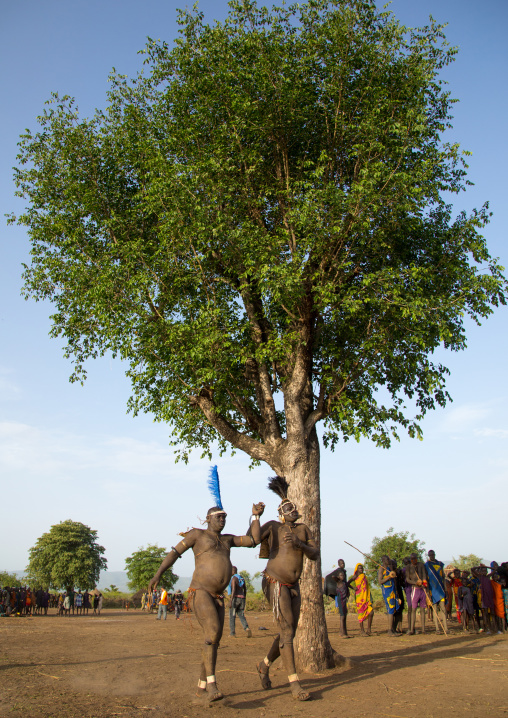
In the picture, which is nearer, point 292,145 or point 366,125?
point 366,125

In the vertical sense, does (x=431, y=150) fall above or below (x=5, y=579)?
above

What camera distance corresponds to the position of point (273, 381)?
1287 cm

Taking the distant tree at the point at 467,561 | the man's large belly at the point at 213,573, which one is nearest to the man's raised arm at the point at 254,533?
the man's large belly at the point at 213,573

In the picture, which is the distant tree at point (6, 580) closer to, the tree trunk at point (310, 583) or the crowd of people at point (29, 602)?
the crowd of people at point (29, 602)

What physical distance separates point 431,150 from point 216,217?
4755 millimetres

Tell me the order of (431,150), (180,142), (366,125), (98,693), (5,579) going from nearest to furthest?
(98,693) < (366,125) < (431,150) < (180,142) < (5,579)

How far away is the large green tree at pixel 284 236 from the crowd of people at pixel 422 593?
16.0 ft

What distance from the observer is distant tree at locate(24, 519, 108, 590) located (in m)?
50.8

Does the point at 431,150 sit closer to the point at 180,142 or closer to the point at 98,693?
the point at 180,142

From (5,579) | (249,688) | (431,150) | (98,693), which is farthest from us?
(5,579)

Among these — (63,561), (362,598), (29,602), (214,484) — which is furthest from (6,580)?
(214,484)

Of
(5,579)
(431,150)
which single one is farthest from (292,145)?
(5,579)

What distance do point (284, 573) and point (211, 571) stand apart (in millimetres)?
1068

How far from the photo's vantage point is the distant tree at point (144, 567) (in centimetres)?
5275
